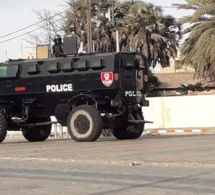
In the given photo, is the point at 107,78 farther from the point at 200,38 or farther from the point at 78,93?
the point at 200,38

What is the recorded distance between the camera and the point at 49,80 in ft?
63.5

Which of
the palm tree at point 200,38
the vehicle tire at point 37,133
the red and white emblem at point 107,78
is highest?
the palm tree at point 200,38

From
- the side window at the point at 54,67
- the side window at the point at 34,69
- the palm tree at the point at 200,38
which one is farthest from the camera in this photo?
the palm tree at the point at 200,38

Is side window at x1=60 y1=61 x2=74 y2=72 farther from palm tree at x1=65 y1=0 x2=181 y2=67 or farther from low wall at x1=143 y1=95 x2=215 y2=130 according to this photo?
palm tree at x1=65 y1=0 x2=181 y2=67

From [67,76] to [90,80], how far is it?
2.80 ft

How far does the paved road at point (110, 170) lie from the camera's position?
938 cm

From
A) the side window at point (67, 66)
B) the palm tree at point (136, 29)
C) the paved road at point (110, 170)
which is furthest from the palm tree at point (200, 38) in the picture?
the paved road at point (110, 170)

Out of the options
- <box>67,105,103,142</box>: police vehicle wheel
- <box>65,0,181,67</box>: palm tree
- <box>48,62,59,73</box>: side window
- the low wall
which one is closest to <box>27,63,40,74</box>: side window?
<box>48,62,59,73</box>: side window

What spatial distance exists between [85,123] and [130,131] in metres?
2.28

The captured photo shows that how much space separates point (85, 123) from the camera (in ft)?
61.3

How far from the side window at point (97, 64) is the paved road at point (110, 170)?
9.74 ft

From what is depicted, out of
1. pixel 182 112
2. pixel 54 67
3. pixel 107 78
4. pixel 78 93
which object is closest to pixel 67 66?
pixel 54 67

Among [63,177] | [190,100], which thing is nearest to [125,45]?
[190,100]

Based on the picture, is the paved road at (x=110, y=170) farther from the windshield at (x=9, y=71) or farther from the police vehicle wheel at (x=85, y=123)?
the windshield at (x=9, y=71)
